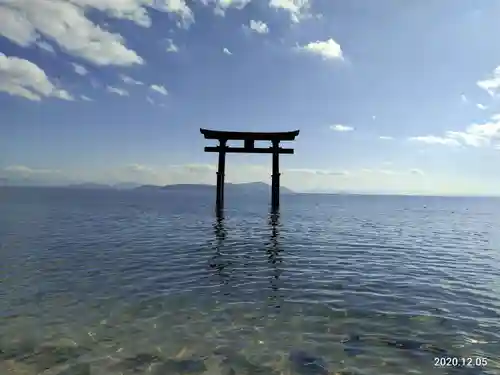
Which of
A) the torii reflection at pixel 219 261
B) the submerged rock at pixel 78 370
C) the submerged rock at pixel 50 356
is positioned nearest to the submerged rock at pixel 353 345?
the submerged rock at pixel 78 370

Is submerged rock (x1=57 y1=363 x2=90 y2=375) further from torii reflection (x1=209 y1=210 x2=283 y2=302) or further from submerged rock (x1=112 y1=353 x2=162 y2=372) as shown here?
torii reflection (x1=209 y1=210 x2=283 y2=302)

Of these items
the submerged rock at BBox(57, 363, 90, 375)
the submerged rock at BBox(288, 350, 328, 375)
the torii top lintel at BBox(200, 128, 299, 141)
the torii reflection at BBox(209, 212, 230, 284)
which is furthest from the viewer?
the torii top lintel at BBox(200, 128, 299, 141)

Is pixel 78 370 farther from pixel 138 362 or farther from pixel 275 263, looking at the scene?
pixel 275 263

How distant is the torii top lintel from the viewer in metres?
33.0

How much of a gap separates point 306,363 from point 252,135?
91.7 ft

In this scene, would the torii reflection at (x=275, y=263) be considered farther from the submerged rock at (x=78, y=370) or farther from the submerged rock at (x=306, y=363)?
the submerged rock at (x=78, y=370)

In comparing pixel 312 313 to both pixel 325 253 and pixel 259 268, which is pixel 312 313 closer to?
pixel 259 268

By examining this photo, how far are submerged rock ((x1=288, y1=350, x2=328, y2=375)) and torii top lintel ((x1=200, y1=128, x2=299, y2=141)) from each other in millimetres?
27546

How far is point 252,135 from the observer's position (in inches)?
1298

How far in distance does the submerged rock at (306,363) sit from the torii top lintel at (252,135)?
27.5 metres

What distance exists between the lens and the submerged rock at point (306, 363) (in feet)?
19.0

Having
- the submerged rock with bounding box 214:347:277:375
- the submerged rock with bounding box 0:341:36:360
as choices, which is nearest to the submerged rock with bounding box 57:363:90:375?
the submerged rock with bounding box 0:341:36:360

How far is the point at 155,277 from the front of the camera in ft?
38.8

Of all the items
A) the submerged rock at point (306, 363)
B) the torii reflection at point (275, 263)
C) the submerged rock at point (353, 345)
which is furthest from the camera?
the torii reflection at point (275, 263)
